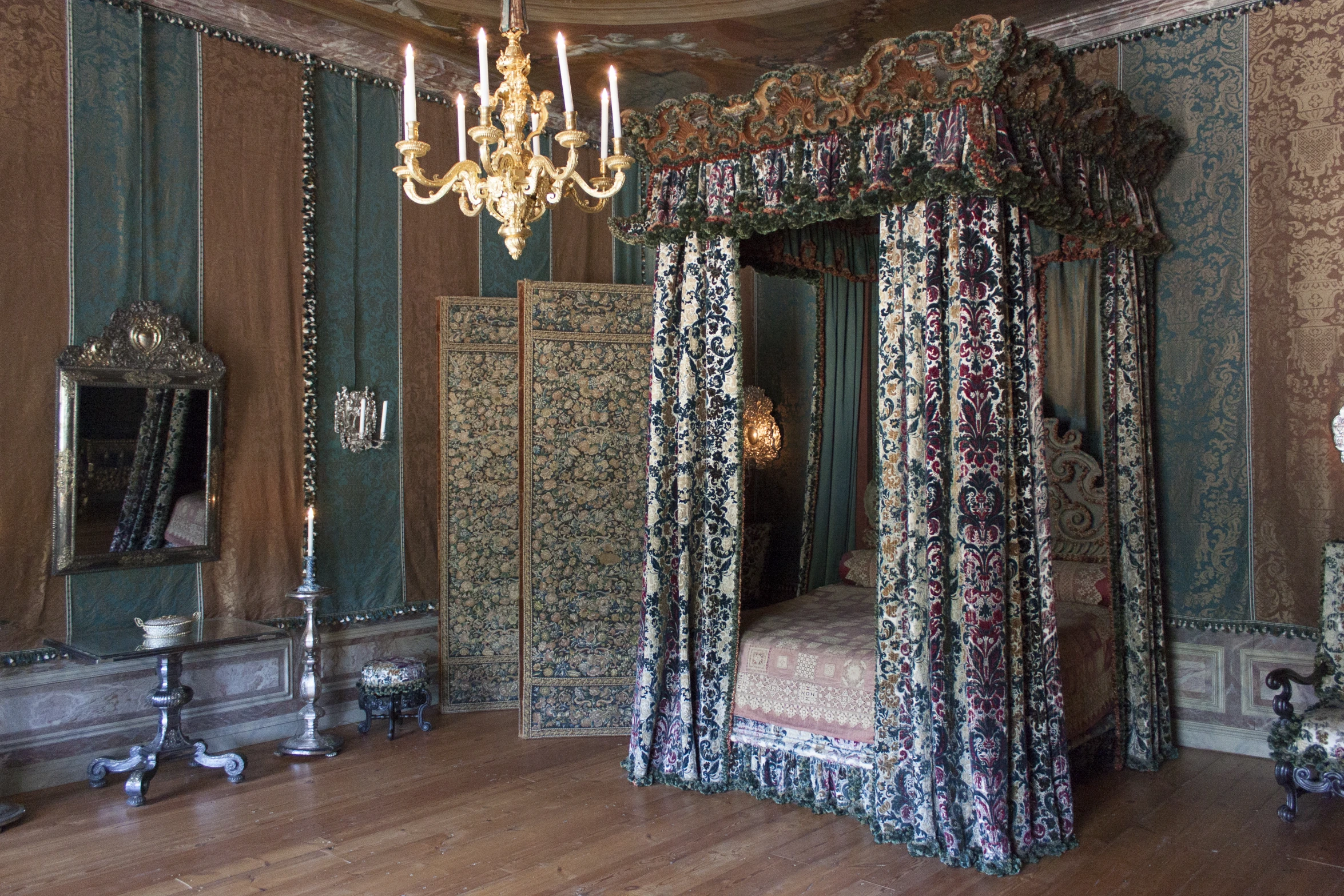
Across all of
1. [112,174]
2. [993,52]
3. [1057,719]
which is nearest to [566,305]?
[112,174]

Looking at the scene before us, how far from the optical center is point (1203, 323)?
16.5 feet

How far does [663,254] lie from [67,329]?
267 cm

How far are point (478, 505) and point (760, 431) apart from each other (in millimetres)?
1886

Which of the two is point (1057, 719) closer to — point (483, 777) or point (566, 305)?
point (483, 777)

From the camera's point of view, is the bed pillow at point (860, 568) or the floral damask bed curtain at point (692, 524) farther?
the bed pillow at point (860, 568)

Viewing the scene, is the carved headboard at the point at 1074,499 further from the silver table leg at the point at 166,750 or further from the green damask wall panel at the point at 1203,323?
the silver table leg at the point at 166,750

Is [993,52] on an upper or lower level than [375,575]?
upper

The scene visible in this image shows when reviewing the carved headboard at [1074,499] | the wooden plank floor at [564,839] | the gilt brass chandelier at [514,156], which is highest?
the gilt brass chandelier at [514,156]

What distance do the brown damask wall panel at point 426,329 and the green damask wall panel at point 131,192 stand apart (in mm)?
1205

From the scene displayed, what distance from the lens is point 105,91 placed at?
15.5 ft

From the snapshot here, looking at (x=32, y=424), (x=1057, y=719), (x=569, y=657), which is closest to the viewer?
(x=1057, y=719)

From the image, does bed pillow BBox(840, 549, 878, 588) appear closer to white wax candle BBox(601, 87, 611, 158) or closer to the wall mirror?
white wax candle BBox(601, 87, 611, 158)

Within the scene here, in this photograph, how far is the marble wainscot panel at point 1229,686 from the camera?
4836mm

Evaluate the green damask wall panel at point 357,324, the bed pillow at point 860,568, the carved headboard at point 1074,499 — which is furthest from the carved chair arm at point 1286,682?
the green damask wall panel at point 357,324
